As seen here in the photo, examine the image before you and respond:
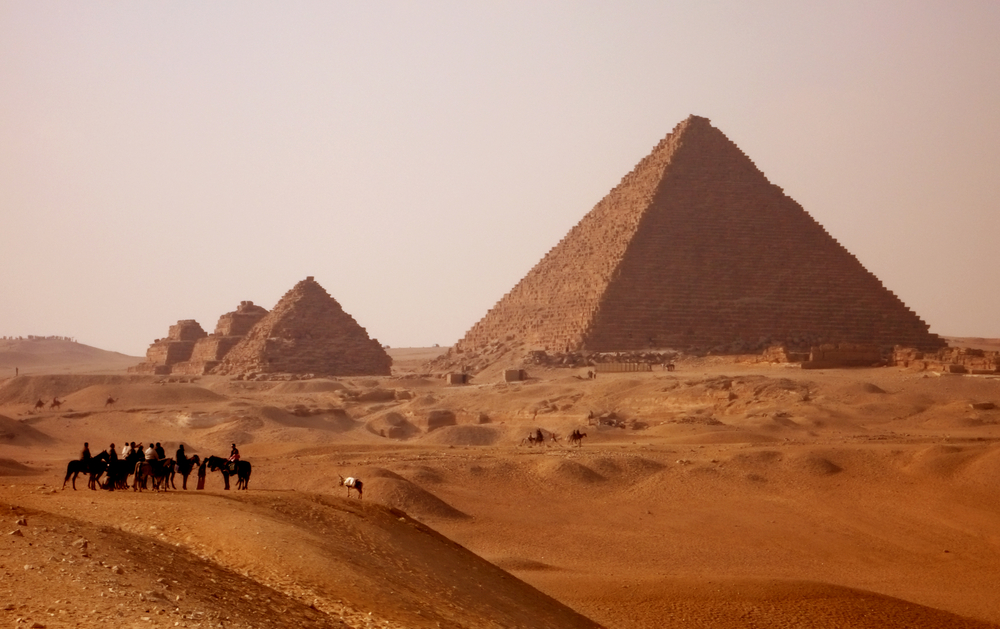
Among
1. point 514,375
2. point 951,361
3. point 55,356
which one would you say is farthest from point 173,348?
point 55,356

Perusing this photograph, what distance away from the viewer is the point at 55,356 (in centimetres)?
10231

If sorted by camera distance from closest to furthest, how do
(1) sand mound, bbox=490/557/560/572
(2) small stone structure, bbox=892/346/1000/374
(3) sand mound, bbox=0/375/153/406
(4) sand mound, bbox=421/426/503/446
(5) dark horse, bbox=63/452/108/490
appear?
(5) dark horse, bbox=63/452/108/490 → (1) sand mound, bbox=490/557/560/572 → (4) sand mound, bbox=421/426/503/446 → (2) small stone structure, bbox=892/346/1000/374 → (3) sand mound, bbox=0/375/153/406

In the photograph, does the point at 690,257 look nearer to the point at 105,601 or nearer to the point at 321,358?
the point at 321,358

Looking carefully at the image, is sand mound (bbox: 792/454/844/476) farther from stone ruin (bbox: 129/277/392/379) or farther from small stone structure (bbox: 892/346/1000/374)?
stone ruin (bbox: 129/277/392/379)

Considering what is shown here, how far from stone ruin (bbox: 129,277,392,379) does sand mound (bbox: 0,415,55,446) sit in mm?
19968

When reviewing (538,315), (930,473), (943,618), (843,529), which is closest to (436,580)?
(943,618)

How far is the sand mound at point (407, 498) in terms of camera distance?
15.8 metres

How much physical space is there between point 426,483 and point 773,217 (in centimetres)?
4285

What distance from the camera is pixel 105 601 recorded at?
6.09m

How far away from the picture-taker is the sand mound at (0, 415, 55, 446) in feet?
83.1

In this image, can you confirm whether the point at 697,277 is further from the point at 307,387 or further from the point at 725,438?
the point at 725,438

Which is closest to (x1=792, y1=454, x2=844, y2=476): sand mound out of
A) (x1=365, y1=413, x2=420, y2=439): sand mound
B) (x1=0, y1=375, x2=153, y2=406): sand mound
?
(x1=365, y1=413, x2=420, y2=439): sand mound

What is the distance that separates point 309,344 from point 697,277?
16.5 metres

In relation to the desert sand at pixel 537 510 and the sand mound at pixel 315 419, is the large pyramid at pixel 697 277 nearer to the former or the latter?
the desert sand at pixel 537 510
